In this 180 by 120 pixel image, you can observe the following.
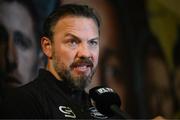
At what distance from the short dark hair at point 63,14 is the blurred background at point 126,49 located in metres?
0.03

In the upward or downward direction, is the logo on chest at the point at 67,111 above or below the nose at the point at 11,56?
below

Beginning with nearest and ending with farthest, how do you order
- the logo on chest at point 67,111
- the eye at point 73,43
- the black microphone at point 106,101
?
the black microphone at point 106,101 → the logo on chest at point 67,111 → the eye at point 73,43

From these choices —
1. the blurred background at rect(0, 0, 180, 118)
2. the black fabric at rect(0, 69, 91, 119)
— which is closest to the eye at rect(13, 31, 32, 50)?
the blurred background at rect(0, 0, 180, 118)

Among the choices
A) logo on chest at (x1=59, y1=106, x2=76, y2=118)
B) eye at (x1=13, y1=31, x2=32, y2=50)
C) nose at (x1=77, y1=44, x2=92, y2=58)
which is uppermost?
eye at (x1=13, y1=31, x2=32, y2=50)

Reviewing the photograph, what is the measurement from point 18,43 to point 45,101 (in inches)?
10.7

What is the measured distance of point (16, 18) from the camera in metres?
1.40

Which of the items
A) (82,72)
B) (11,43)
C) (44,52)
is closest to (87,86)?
(82,72)

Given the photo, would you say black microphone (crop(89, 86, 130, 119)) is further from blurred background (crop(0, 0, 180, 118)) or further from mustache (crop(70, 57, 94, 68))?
blurred background (crop(0, 0, 180, 118))

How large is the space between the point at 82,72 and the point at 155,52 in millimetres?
400

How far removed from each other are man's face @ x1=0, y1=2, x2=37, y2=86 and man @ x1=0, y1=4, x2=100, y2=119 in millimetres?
63

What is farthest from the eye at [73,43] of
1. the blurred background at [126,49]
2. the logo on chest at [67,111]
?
the logo on chest at [67,111]

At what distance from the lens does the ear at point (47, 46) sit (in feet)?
4.44

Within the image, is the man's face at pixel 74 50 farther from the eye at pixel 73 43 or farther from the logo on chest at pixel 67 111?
the logo on chest at pixel 67 111

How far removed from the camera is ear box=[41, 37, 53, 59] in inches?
53.3
